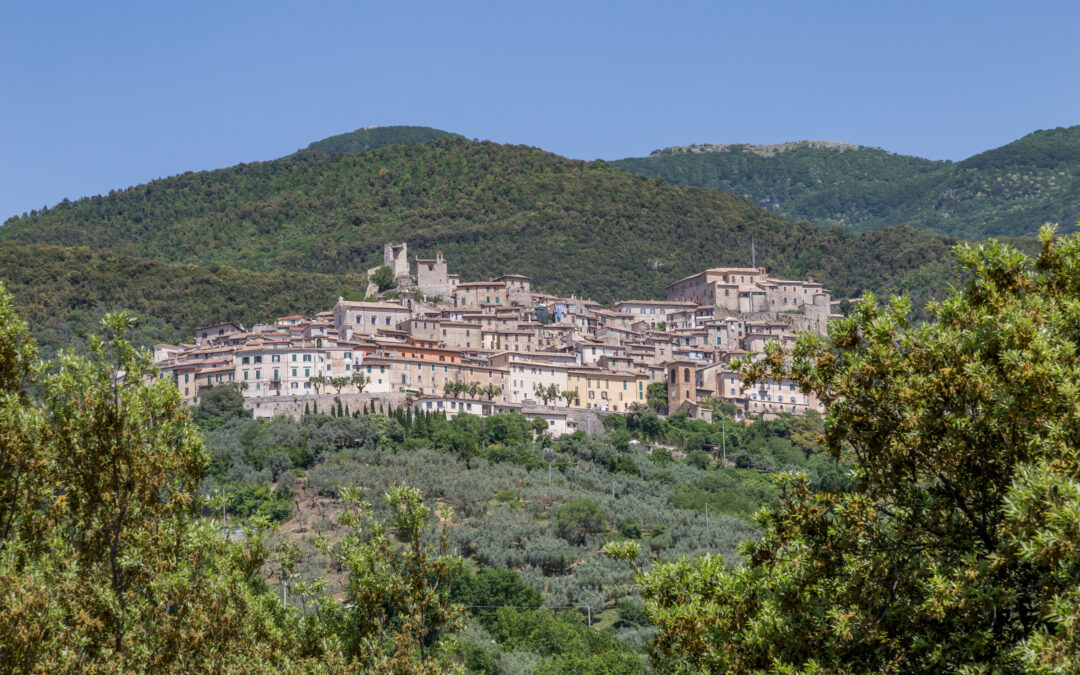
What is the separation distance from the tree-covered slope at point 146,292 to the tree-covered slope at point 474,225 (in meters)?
25.2

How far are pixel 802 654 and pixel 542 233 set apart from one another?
135190 millimetres

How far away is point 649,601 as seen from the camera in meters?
14.5

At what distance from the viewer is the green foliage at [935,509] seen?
35.5 ft

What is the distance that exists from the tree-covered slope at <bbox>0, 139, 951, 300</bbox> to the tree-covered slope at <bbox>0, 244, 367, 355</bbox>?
990 inches

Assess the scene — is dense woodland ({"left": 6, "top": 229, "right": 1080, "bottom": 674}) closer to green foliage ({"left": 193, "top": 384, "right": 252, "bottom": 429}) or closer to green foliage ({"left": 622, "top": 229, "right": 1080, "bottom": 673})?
green foliage ({"left": 622, "top": 229, "right": 1080, "bottom": 673})

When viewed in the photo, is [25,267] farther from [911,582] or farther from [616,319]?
[911,582]

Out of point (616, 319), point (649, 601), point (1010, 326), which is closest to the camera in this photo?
point (1010, 326)

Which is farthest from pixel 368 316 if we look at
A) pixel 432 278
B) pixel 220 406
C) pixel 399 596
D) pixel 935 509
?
pixel 935 509

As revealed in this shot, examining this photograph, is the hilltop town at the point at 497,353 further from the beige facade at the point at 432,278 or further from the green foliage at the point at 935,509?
the green foliage at the point at 935,509

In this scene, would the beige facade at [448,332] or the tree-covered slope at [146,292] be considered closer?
the beige facade at [448,332]

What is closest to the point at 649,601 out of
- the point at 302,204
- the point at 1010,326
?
the point at 1010,326

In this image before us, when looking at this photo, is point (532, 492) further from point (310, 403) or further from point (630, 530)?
point (310, 403)

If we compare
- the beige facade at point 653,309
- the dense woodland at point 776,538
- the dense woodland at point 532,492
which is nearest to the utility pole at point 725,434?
the dense woodland at point 532,492

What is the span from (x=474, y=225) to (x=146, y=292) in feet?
159
